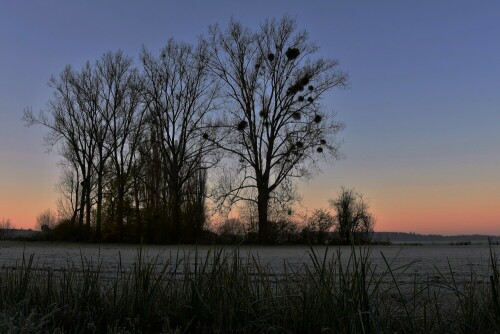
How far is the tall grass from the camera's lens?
391 centimetres

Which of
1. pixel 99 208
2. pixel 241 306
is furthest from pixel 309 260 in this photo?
pixel 99 208

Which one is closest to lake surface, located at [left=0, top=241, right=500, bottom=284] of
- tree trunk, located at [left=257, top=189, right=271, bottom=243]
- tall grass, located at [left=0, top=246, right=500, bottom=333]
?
tall grass, located at [left=0, top=246, right=500, bottom=333]

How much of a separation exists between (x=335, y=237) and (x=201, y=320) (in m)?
33.4

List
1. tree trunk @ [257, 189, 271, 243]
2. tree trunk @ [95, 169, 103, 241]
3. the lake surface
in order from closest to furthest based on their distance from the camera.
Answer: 1. the lake surface
2. tree trunk @ [257, 189, 271, 243]
3. tree trunk @ [95, 169, 103, 241]

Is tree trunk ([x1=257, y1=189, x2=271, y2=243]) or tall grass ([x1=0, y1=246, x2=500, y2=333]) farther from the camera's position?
tree trunk ([x1=257, y1=189, x2=271, y2=243])

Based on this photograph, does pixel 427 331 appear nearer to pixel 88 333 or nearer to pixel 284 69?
pixel 88 333

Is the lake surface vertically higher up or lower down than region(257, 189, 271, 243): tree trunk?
lower down

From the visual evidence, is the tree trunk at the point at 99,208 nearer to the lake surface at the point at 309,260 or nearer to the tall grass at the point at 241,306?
the lake surface at the point at 309,260

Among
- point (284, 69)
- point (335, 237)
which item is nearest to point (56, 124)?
point (284, 69)

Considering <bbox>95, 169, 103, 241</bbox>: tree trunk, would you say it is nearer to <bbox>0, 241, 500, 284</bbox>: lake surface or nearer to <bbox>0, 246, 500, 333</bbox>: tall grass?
<bbox>0, 241, 500, 284</bbox>: lake surface

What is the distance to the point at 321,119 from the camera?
3891cm

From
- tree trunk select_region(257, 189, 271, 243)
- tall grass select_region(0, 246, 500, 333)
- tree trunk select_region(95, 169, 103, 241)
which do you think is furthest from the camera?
tree trunk select_region(95, 169, 103, 241)

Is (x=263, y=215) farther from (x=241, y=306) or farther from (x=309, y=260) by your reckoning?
(x=241, y=306)

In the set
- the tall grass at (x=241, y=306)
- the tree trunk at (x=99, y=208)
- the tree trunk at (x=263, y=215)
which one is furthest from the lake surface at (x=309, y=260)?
the tree trunk at (x=99, y=208)
